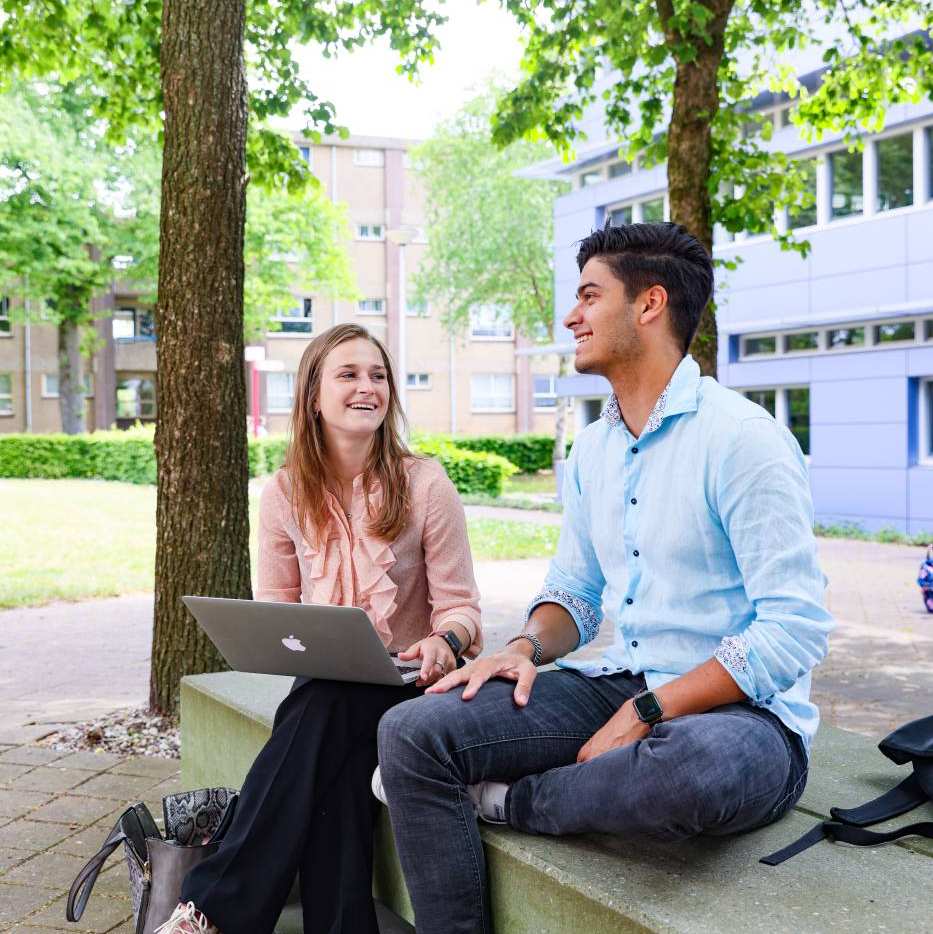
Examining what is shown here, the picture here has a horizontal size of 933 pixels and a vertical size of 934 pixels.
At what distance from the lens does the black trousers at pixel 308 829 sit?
9.07 feet

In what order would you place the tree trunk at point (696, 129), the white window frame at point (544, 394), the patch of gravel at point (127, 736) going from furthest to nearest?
the white window frame at point (544, 394) < the tree trunk at point (696, 129) < the patch of gravel at point (127, 736)

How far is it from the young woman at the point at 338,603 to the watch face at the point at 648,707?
2.45 feet

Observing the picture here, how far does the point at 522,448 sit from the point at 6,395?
2017 centimetres

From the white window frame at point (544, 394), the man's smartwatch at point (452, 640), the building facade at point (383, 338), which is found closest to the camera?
the man's smartwatch at point (452, 640)

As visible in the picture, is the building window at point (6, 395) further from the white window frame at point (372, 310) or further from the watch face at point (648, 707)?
the watch face at point (648, 707)

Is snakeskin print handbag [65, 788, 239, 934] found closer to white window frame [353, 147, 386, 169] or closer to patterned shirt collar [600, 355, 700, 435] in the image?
patterned shirt collar [600, 355, 700, 435]

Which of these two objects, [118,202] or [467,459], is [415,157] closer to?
[118,202]

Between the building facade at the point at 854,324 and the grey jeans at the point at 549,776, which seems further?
the building facade at the point at 854,324

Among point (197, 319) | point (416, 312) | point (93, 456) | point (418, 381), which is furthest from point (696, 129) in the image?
point (418, 381)

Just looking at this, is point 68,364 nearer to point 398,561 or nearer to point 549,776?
point 398,561

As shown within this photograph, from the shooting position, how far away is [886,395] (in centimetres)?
1748

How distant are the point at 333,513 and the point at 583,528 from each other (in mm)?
822

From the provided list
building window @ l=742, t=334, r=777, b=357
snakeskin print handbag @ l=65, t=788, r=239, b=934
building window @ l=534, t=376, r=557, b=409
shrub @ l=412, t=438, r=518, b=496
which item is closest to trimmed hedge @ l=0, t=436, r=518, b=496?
shrub @ l=412, t=438, r=518, b=496

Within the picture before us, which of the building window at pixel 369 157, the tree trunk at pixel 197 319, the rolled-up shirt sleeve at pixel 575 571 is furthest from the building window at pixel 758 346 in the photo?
the building window at pixel 369 157
